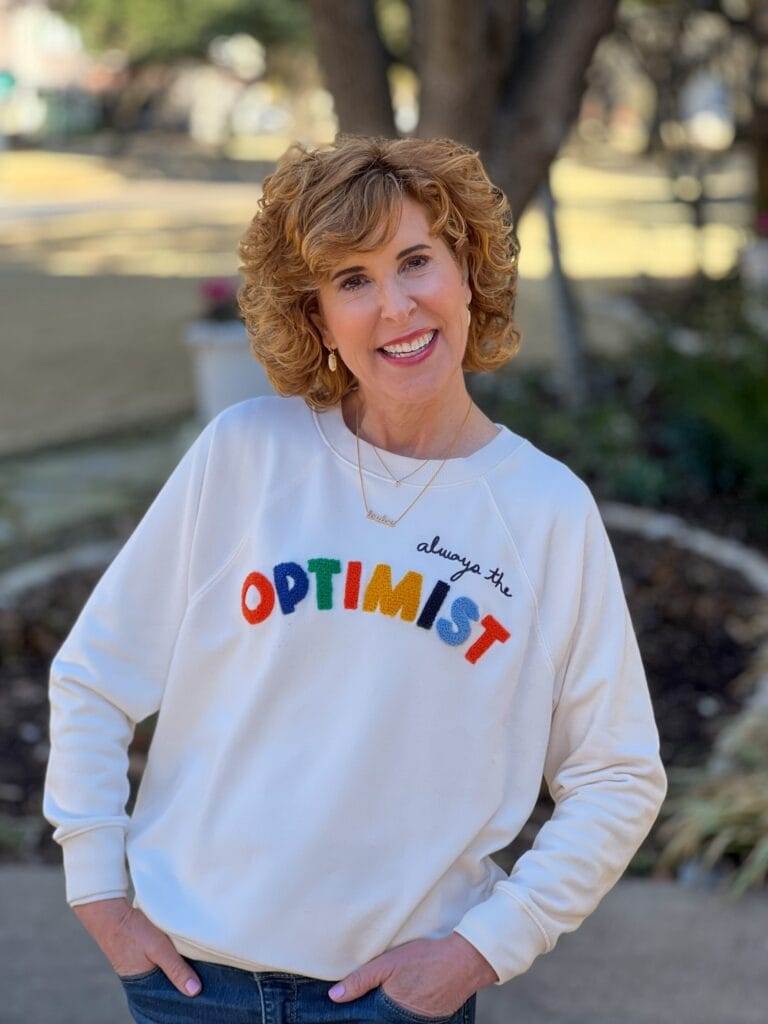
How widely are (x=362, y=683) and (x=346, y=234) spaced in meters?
0.54

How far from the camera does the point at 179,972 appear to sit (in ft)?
6.03

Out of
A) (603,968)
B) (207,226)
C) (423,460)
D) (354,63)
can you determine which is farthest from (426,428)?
(207,226)

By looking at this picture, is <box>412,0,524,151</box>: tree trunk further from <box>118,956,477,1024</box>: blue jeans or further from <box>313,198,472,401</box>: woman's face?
<box>118,956,477,1024</box>: blue jeans

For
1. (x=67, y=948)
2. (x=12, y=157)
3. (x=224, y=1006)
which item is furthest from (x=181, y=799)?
(x=12, y=157)

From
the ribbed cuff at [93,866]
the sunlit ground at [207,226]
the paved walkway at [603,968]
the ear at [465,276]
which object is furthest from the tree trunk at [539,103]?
the sunlit ground at [207,226]

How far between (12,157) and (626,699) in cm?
4253

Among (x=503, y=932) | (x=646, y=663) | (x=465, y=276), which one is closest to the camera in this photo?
(x=503, y=932)

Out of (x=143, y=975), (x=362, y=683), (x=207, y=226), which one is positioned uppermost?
(x=362, y=683)

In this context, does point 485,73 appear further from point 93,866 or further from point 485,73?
point 93,866

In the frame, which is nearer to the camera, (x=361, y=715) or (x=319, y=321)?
(x=361, y=715)

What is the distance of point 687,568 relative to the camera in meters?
6.42

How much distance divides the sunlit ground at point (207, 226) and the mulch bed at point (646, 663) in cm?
595

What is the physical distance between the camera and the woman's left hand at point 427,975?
177 centimetres

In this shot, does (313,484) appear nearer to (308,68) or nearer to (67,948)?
(67,948)
